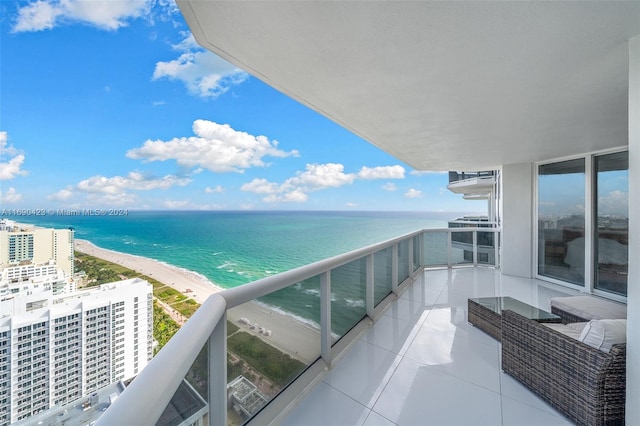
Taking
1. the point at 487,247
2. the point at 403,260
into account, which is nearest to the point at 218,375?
the point at 403,260

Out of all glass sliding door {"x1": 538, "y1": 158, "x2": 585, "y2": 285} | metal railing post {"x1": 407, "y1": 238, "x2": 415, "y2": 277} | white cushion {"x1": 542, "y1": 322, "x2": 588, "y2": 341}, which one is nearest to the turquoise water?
glass sliding door {"x1": 538, "y1": 158, "x2": 585, "y2": 285}

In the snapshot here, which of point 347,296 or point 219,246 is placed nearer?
point 347,296

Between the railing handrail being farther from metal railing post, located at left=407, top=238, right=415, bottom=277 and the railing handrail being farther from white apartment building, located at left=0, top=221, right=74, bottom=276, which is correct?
white apartment building, located at left=0, top=221, right=74, bottom=276

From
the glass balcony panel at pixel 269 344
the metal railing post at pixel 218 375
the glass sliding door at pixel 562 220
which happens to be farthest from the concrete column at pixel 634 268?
the glass sliding door at pixel 562 220

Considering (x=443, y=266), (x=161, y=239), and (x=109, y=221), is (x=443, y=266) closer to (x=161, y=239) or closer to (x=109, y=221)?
(x=161, y=239)

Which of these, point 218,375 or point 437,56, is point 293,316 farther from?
point 437,56

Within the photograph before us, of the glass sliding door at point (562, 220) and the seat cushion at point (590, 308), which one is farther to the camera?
the glass sliding door at point (562, 220)

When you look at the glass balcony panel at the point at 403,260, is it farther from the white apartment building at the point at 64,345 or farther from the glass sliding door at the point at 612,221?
the white apartment building at the point at 64,345
